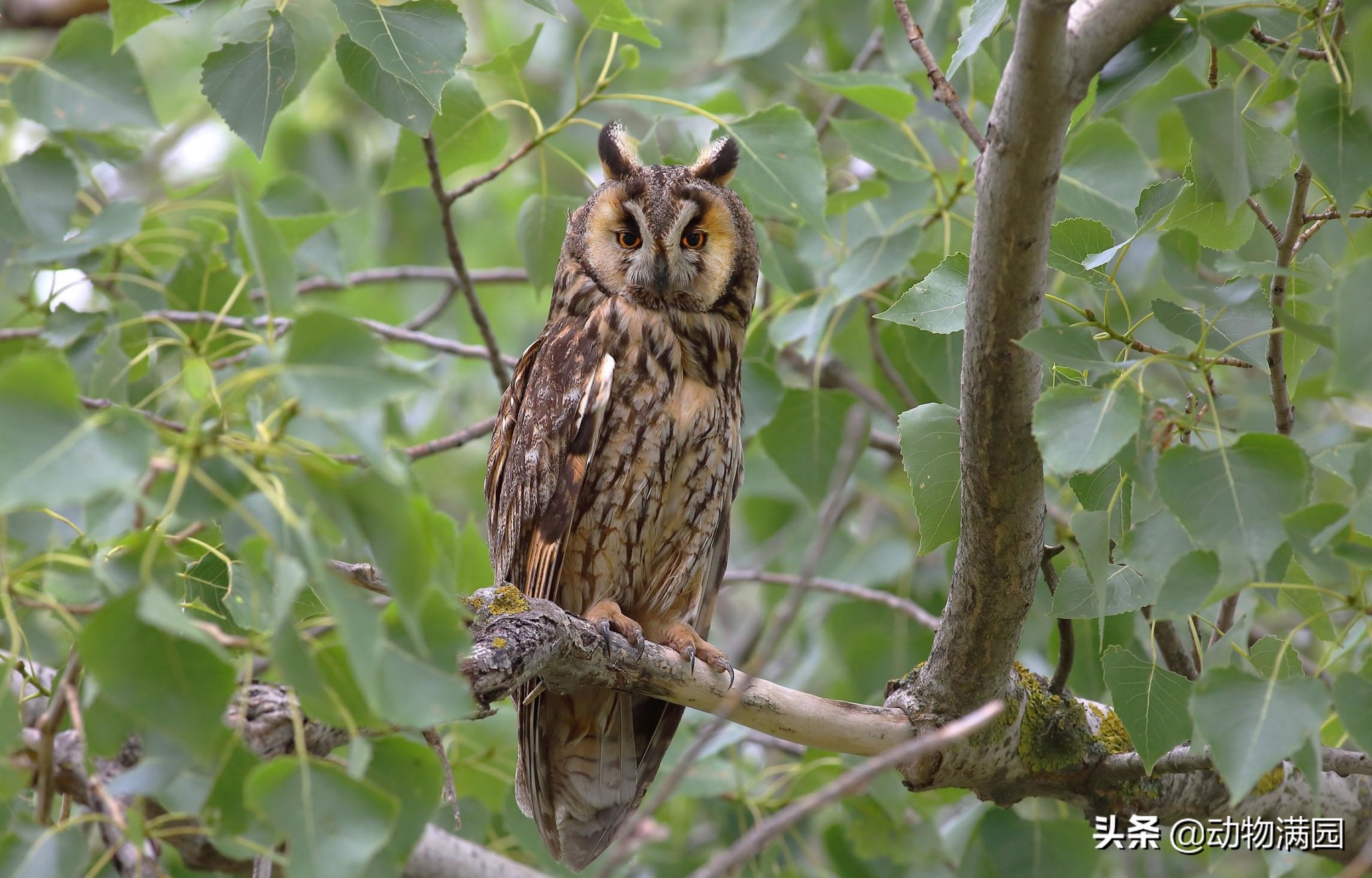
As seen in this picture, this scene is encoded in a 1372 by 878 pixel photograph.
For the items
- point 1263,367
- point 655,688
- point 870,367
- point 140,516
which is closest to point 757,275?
point 870,367

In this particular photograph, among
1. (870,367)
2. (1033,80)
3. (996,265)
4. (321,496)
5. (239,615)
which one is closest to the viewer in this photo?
(321,496)

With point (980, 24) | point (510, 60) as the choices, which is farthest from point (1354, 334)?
point (510, 60)

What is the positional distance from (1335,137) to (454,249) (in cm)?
206

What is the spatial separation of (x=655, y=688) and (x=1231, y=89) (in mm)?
1636

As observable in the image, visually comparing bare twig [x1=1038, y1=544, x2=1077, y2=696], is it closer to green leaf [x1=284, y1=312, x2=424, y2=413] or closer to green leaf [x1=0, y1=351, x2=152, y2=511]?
green leaf [x1=284, y1=312, x2=424, y2=413]

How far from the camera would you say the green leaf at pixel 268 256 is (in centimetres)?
129

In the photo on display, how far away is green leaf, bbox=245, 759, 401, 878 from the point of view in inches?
48.0

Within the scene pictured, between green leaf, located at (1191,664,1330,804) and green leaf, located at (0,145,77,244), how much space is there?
1.82 meters

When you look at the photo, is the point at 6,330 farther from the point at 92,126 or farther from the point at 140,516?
the point at 140,516

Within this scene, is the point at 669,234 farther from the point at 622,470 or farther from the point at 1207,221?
the point at 1207,221

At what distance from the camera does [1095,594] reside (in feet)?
6.17

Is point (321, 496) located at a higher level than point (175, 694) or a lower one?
higher

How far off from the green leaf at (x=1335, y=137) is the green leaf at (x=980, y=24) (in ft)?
1.62

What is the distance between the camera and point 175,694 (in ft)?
4.01
